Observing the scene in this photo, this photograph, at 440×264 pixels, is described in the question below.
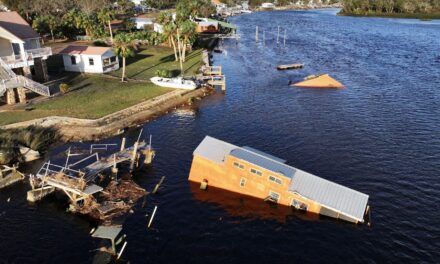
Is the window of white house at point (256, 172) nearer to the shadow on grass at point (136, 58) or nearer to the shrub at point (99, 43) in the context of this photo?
the shadow on grass at point (136, 58)

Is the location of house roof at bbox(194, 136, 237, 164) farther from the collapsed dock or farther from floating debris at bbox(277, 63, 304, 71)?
floating debris at bbox(277, 63, 304, 71)

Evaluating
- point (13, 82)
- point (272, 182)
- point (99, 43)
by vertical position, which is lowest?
point (272, 182)

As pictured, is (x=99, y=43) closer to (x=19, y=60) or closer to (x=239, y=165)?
(x=19, y=60)

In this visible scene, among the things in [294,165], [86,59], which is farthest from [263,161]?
[86,59]

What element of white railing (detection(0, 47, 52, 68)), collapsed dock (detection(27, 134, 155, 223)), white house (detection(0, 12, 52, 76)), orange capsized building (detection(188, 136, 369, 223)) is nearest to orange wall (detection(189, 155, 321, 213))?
orange capsized building (detection(188, 136, 369, 223))

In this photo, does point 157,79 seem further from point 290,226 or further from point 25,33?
point 290,226
